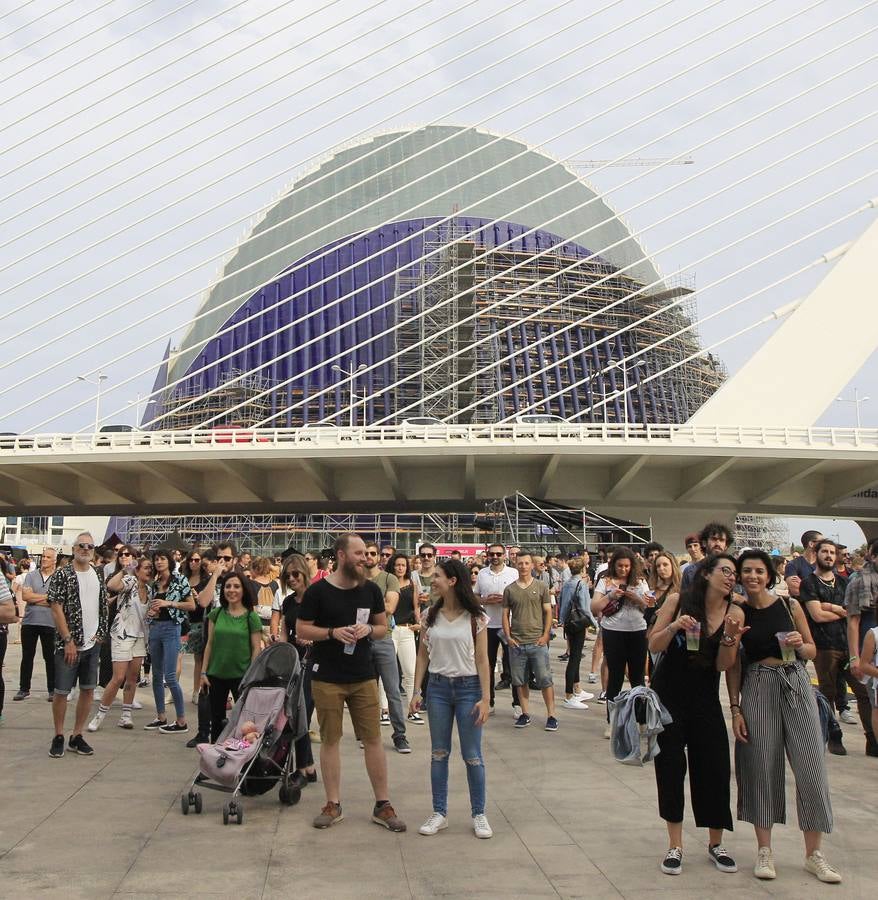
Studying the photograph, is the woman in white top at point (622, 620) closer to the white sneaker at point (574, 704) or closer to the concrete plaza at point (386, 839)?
the concrete plaza at point (386, 839)

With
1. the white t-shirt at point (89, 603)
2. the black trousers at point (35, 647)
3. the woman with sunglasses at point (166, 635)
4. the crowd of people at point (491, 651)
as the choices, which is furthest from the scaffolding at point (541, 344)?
the white t-shirt at point (89, 603)

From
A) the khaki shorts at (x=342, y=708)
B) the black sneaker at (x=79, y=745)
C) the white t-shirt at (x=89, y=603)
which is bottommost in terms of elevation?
the black sneaker at (x=79, y=745)

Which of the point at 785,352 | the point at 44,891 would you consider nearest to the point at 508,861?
the point at 44,891

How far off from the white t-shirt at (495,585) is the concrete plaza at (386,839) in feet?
6.36

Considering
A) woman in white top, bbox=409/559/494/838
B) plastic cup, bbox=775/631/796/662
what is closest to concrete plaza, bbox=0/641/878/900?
woman in white top, bbox=409/559/494/838

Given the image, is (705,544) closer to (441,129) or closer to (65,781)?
(65,781)

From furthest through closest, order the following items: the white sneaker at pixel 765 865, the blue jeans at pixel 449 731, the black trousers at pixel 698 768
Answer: the blue jeans at pixel 449 731 → the black trousers at pixel 698 768 → the white sneaker at pixel 765 865

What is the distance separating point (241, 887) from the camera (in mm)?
4266

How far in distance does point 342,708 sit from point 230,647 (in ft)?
4.99

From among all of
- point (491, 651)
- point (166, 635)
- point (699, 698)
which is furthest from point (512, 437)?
point (699, 698)

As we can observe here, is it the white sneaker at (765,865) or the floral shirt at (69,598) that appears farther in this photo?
the floral shirt at (69,598)

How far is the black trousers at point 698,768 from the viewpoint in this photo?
4.68 meters

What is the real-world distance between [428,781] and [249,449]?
23468 millimetres

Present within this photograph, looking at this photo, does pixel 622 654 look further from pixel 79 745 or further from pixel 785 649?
pixel 79 745
